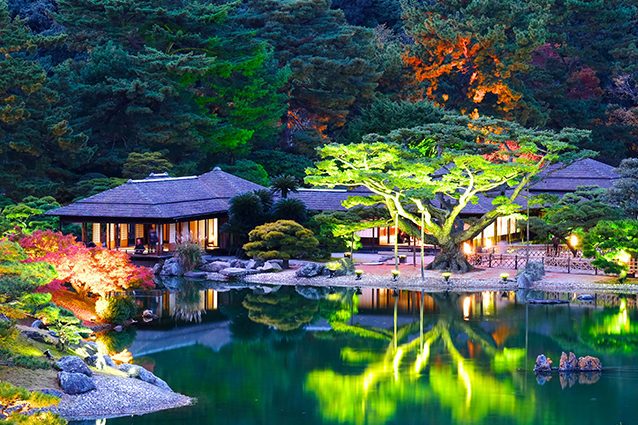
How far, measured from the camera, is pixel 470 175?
3167 cm

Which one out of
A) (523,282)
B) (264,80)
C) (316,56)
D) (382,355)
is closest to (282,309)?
(382,355)

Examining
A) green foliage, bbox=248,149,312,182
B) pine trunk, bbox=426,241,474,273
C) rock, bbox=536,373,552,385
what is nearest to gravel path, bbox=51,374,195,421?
rock, bbox=536,373,552,385

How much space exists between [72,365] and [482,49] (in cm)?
4213

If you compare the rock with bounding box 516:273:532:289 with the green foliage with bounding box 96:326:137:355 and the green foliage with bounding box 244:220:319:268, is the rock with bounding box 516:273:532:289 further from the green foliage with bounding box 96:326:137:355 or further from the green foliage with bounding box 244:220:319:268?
the green foliage with bounding box 96:326:137:355

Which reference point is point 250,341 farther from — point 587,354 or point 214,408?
point 587,354

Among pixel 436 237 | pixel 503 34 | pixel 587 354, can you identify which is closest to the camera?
pixel 587 354

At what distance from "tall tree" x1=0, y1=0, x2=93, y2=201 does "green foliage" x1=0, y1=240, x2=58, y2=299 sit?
26.5 meters

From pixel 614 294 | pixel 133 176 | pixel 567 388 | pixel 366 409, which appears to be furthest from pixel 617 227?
pixel 133 176

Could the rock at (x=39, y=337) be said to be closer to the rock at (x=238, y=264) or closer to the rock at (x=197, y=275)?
the rock at (x=197, y=275)

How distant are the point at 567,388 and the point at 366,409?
4.64 m

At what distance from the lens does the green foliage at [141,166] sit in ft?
147

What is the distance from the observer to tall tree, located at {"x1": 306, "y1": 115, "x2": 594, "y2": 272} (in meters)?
31.5

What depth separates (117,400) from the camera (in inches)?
666

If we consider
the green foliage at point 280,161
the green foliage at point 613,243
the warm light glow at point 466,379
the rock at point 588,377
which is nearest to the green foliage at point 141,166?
the green foliage at point 280,161
